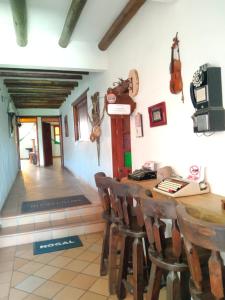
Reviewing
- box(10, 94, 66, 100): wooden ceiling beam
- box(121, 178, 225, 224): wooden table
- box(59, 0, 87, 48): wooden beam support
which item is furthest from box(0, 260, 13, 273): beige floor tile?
box(10, 94, 66, 100): wooden ceiling beam

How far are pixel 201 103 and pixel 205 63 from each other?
11.4 inches

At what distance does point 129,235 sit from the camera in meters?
1.78

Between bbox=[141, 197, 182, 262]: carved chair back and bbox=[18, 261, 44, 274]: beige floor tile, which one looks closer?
bbox=[141, 197, 182, 262]: carved chair back

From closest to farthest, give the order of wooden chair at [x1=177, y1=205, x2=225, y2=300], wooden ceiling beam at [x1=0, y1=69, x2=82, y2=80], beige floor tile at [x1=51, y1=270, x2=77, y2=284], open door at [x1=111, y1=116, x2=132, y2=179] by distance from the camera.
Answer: wooden chair at [x1=177, y1=205, x2=225, y2=300]
beige floor tile at [x1=51, y1=270, x2=77, y2=284]
open door at [x1=111, y1=116, x2=132, y2=179]
wooden ceiling beam at [x1=0, y1=69, x2=82, y2=80]

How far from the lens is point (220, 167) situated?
1.69 m

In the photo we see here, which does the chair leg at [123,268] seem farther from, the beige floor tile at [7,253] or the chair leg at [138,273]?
the beige floor tile at [7,253]

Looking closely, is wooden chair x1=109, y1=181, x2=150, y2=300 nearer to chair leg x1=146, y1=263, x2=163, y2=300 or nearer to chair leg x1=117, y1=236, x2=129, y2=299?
chair leg x1=117, y1=236, x2=129, y2=299

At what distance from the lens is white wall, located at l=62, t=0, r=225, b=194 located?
1.70 metres

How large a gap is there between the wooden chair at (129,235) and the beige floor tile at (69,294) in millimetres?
365

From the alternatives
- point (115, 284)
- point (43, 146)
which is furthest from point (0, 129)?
point (43, 146)

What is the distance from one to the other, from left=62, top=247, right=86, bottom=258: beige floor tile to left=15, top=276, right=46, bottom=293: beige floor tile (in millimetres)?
515

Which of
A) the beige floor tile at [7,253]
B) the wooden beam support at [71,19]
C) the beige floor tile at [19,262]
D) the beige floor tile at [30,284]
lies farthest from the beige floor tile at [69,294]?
the wooden beam support at [71,19]

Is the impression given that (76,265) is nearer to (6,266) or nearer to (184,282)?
(6,266)

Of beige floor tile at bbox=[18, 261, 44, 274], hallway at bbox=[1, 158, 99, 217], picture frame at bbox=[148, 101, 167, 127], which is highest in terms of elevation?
picture frame at bbox=[148, 101, 167, 127]
